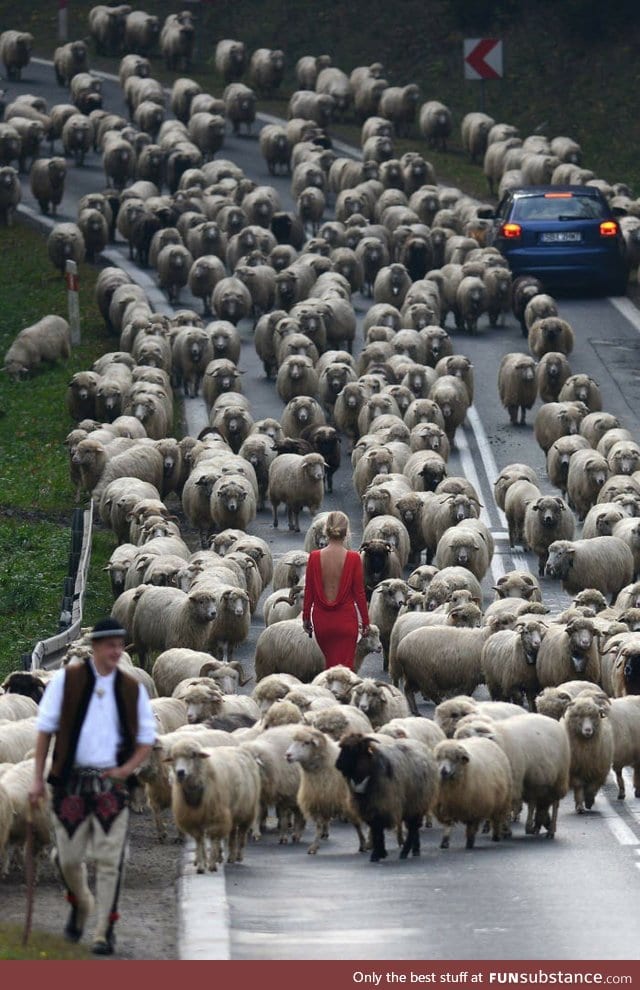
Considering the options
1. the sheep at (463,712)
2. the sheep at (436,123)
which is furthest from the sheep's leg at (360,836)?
the sheep at (436,123)

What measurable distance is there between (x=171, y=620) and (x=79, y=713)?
8.99m

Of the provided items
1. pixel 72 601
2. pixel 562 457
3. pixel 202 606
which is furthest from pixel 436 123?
pixel 202 606

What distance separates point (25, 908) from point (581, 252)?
2426 centimetres

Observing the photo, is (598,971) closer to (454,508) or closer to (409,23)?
(454,508)

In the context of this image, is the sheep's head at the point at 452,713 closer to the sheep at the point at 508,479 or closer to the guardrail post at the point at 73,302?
the sheep at the point at 508,479

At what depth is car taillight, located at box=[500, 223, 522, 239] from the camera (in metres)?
34.6

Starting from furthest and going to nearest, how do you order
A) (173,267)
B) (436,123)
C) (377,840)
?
(436,123), (173,267), (377,840)

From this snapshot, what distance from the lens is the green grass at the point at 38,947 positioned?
9.98m

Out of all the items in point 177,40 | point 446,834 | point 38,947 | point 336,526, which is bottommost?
point 177,40

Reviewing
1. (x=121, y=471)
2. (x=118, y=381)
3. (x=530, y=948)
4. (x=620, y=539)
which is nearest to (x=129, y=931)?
(x=530, y=948)

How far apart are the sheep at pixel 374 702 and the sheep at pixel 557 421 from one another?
11.0 metres

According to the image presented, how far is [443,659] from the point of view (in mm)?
17297

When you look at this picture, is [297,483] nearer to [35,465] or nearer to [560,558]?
[560,558]

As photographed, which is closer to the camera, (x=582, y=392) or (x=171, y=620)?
(x=171, y=620)
